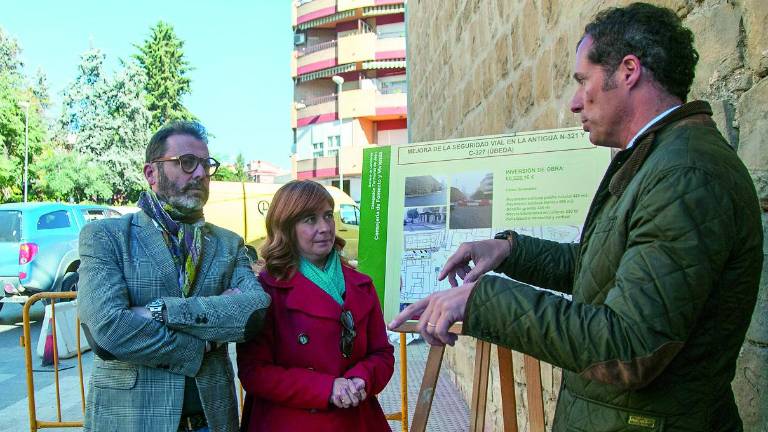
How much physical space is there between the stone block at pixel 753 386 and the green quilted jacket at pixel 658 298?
0.30m

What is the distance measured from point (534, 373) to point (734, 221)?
120cm

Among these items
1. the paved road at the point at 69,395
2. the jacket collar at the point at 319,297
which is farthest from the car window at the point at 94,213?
the jacket collar at the point at 319,297

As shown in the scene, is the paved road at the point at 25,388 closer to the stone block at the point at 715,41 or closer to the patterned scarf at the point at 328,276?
the patterned scarf at the point at 328,276

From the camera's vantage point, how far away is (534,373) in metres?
2.22

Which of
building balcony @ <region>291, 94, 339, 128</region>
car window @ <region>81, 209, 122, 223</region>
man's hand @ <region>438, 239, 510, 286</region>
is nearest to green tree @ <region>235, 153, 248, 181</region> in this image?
building balcony @ <region>291, 94, 339, 128</region>

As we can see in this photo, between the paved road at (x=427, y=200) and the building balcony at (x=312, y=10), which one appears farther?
the building balcony at (x=312, y=10)

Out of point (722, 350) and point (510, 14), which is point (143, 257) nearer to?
point (722, 350)

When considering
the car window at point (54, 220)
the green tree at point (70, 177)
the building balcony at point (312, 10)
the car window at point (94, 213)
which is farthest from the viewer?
the building balcony at point (312, 10)

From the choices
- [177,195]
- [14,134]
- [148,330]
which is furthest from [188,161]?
[14,134]

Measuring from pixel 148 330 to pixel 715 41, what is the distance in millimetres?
1975

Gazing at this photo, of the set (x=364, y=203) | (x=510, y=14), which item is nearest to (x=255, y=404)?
(x=364, y=203)

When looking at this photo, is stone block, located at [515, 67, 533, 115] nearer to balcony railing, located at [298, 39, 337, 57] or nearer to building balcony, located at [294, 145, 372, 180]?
building balcony, located at [294, 145, 372, 180]

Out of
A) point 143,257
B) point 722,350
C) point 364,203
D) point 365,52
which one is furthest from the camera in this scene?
point 365,52

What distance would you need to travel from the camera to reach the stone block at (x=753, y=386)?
158cm
